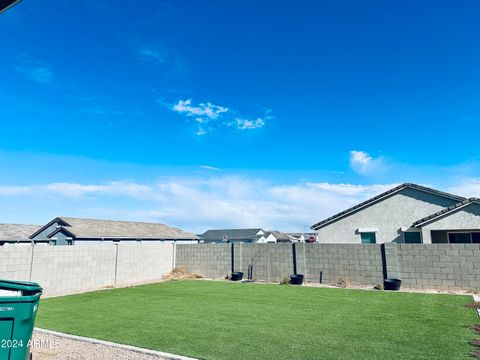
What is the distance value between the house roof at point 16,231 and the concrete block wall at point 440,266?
34.0 meters

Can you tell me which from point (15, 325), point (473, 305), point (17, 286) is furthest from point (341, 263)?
point (15, 325)

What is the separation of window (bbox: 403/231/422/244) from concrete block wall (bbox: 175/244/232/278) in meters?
10.9

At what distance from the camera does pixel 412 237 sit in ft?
65.8

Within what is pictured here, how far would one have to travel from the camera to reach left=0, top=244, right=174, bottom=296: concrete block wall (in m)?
12.7

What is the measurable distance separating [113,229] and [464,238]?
2947 centimetres

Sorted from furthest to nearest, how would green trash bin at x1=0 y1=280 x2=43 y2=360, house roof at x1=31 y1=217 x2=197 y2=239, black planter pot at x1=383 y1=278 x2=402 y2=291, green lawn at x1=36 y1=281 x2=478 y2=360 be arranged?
house roof at x1=31 y1=217 x2=197 y2=239
black planter pot at x1=383 y1=278 x2=402 y2=291
green lawn at x1=36 y1=281 x2=478 y2=360
green trash bin at x1=0 y1=280 x2=43 y2=360

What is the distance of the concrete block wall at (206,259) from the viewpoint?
63.0ft

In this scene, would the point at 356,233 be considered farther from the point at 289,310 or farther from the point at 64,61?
the point at 64,61

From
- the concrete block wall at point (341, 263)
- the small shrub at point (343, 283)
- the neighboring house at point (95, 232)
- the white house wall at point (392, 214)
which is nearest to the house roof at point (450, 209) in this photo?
the white house wall at point (392, 214)

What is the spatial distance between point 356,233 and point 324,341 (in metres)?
16.5

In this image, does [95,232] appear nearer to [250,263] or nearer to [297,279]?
[250,263]

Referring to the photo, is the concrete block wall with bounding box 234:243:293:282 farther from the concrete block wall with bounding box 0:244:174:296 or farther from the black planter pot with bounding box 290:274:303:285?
the concrete block wall with bounding box 0:244:174:296

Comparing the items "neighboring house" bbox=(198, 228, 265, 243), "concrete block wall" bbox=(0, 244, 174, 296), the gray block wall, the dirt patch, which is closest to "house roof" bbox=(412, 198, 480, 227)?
the gray block wall

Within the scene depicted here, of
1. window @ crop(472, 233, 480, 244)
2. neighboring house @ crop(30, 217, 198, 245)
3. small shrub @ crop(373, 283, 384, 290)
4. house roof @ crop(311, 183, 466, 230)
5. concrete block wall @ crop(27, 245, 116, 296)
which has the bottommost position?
small shrub @ crop(373, 283, 384, 290)
